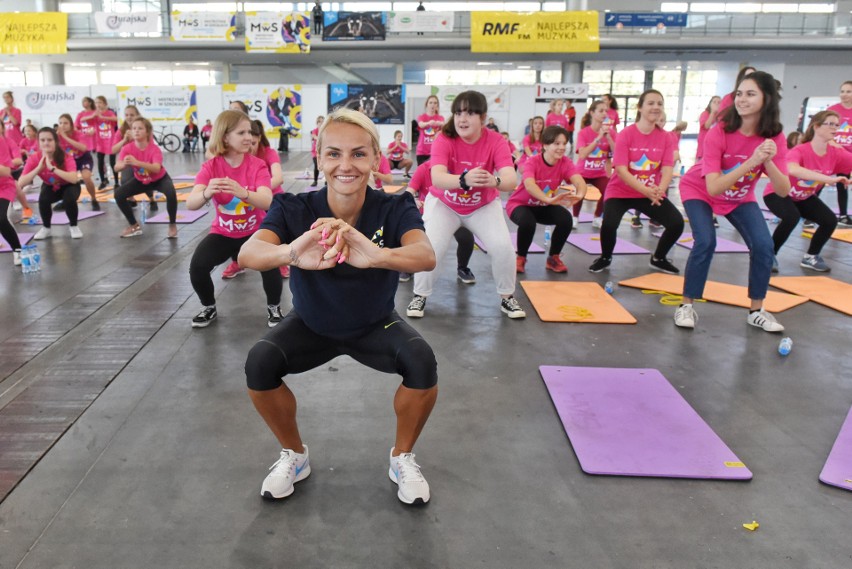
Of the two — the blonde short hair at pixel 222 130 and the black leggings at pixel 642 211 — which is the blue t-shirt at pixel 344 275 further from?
the black leggings at pixel 642 211

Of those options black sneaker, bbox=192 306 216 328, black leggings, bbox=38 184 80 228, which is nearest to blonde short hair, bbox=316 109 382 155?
black sneaker, bbox=192 306 216 328

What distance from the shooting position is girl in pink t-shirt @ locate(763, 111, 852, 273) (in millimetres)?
5121

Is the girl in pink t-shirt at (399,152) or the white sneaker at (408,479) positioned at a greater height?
the girl in pink t-shirt at (399,152)

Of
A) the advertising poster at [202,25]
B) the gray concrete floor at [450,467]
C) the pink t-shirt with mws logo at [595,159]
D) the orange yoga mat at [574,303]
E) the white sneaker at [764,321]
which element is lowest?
the gray concrete floor at [450,467]

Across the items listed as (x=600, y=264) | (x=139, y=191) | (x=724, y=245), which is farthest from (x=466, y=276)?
(x=139, y=191)

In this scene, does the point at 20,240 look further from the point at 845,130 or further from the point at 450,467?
the point at 845,130

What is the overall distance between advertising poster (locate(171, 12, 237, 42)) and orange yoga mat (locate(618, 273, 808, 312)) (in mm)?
16919

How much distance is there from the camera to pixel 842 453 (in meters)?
2.41

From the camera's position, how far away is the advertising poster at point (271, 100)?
64.4ft

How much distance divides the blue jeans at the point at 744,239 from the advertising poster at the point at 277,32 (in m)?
15.0

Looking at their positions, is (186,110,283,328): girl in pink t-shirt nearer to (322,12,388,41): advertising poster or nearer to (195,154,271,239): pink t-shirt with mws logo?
(195,154,271,239): pink t-shirt with mws logo

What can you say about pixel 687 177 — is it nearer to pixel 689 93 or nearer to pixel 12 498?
pixel 12 498

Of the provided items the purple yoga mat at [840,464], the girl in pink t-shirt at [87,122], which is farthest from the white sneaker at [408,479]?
the girl in pink t-shirt at [87,122]

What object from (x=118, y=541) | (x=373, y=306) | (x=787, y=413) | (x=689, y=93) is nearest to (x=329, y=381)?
(x=373, y=306)
